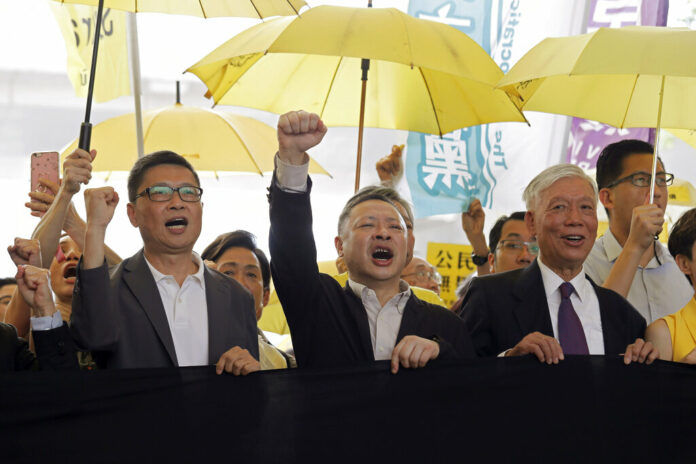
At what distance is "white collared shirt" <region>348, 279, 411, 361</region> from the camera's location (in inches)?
110

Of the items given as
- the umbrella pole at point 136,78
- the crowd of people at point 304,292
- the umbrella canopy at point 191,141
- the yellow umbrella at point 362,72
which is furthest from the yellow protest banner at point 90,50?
the crowd of people at point 304,292

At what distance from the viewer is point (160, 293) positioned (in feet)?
9.01

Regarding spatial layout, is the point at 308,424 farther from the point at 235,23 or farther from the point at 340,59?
the point at 235,23

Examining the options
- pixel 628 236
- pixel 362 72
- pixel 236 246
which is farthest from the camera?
pixel 362 72

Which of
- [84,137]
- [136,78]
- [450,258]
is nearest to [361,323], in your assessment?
[84,137]

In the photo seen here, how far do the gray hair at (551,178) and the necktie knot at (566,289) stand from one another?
0.32m

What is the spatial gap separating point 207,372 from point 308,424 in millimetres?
301

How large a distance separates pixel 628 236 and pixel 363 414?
164 cm

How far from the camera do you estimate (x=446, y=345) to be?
8.64 ft

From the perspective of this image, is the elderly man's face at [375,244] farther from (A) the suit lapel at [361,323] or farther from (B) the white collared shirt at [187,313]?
(B) the white collared shirt at [187,313]

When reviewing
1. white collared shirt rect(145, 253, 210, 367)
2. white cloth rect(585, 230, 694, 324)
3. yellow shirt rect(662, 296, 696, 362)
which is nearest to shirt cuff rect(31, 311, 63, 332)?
white collared shirt rect(145, 253, 210, 367)

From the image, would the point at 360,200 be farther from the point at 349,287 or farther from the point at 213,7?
the point at 213,7

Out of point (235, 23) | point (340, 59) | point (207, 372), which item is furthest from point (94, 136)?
point (207, 372)

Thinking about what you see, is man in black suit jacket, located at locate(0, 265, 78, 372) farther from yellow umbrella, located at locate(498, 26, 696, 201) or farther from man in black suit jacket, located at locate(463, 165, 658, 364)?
yellow umbrella, located at locate(498, 26, 696, 201)
